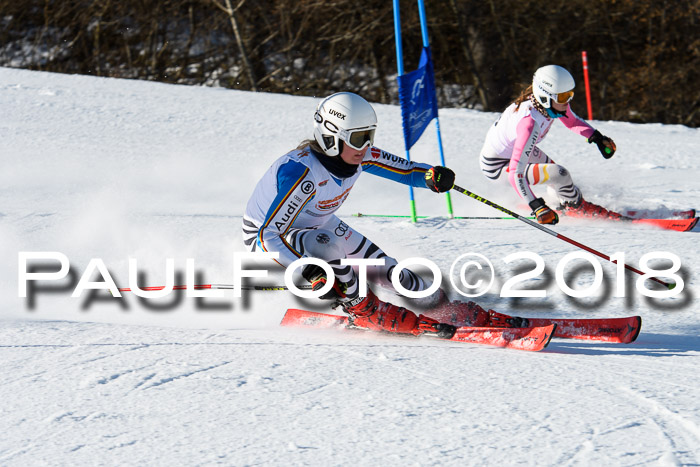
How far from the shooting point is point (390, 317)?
13.6ft

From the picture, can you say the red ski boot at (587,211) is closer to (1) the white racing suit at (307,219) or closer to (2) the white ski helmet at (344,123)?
(1) the white racing suit at (307,219)

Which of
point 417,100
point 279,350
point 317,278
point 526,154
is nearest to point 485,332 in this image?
point 317,278

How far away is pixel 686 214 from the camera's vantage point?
6.38 metres

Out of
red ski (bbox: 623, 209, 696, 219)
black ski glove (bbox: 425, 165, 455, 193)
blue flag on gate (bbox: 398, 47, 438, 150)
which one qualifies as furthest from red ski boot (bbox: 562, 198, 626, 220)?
black ski glove (bbox: 425, 165, 455, 193)

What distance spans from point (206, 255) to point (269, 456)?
3.38 meters

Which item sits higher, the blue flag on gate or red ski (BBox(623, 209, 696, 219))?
the blue flag on gate

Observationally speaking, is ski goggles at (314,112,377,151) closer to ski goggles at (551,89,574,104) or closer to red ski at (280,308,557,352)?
red ski at (280,308,557,352)

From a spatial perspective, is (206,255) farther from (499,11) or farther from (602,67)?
(602,67)

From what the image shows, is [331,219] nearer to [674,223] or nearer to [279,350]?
[279,350]

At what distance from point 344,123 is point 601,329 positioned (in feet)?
5.11

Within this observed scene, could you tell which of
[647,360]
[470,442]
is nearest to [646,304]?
[647,360]

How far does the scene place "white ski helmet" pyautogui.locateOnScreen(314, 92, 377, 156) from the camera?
4.00 metres

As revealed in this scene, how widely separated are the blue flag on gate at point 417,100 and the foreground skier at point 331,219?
2109mm

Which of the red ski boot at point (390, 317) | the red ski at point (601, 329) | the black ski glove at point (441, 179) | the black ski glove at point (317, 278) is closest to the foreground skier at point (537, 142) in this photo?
the black ski glove at point (441, 179)
